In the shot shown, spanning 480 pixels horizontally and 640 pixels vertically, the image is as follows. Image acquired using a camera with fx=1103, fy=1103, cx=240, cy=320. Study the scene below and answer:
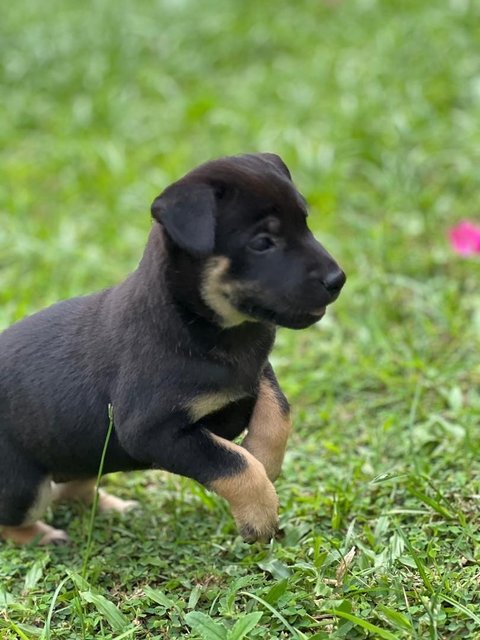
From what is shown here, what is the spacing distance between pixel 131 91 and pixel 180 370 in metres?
6.60

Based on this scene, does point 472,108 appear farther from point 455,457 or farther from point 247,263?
point 247,263

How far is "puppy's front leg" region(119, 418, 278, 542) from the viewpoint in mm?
3598

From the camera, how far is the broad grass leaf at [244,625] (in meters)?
3.42

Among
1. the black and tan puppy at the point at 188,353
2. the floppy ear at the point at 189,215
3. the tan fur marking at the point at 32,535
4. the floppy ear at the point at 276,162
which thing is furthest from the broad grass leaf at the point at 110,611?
the floppy ear at the point at 276,162

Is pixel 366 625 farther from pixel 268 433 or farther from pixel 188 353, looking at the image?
pixel 188 353

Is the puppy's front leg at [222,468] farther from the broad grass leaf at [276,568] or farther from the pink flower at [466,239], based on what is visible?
the pink flower at [466,239]

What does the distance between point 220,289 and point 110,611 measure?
1148mm

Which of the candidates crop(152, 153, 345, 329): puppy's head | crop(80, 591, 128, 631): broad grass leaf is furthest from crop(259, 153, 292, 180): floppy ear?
crop(80, 591, 128, 631): broad grass leaf

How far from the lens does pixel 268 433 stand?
3.87 meters

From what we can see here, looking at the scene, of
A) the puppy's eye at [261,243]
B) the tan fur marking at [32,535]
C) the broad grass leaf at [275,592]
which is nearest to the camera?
the puppy's eye at [261,243]

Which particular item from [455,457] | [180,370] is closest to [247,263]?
[180,370]

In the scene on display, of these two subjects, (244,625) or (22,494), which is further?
(22,494)

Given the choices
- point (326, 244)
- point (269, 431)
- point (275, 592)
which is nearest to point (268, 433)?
point (269, 431)

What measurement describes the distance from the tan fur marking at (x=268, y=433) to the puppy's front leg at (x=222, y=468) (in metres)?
0.19
